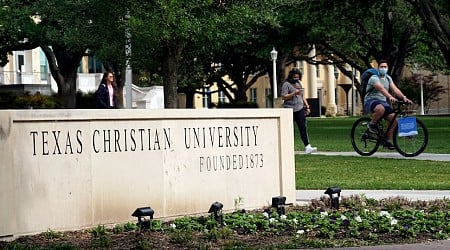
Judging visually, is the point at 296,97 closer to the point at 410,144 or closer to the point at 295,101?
the point at 295,101

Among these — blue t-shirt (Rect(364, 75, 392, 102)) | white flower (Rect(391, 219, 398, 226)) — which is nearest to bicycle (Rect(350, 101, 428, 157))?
blue t-shirt (Rect(364, 75, 392, 102))

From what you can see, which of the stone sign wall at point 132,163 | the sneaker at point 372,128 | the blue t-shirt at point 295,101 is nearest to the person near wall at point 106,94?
the blue t-shirt at point 295,101

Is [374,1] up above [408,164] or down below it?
above

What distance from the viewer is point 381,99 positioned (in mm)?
18484

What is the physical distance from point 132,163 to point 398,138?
33.3 ft

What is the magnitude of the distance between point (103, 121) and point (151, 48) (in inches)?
661

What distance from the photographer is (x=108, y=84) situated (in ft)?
61.7

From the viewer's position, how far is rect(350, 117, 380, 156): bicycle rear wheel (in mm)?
19234

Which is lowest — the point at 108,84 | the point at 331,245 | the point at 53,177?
the point at 331,245

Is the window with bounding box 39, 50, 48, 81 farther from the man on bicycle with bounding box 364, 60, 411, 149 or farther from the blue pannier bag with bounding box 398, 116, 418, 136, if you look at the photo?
the blue pannier bag with bounding box 398, 116, 418, 136

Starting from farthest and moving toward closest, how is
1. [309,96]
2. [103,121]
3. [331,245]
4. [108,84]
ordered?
[309,96]
[108,84]
[103,121]
[331,245]

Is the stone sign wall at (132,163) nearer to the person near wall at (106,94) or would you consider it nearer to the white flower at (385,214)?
the white flower at (385,214)

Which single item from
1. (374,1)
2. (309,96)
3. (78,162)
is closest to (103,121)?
(78,162)

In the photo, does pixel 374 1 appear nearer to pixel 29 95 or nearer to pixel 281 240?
pixel 29 95
